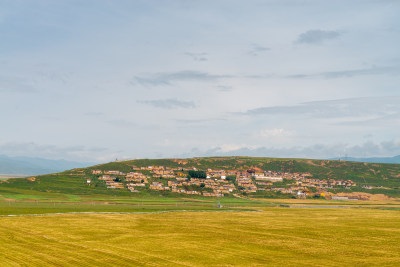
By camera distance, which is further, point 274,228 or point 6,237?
point 274,228

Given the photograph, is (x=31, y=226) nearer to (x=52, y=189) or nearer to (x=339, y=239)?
(x=339, y=239)

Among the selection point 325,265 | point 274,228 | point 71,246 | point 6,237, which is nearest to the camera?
point 325,265

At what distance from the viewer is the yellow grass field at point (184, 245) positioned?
39781 millimetres

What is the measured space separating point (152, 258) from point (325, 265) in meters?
18.3

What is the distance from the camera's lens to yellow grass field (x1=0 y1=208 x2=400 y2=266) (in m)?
39.8

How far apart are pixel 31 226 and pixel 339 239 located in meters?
49.2

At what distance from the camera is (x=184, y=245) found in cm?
4875

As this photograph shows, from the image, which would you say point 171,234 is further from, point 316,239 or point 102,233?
point 316,239

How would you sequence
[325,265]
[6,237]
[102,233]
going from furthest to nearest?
[102,233] < [6,237] < [325,265]

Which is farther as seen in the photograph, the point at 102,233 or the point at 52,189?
the point at 52,189

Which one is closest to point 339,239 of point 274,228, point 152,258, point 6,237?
point 274,228

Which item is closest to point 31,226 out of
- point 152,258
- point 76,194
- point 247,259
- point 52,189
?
point 152,258

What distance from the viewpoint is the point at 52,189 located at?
19000 cm

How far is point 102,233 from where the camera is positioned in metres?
57.1
